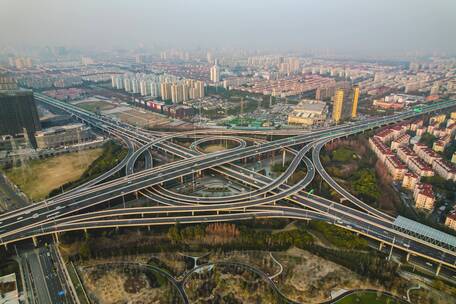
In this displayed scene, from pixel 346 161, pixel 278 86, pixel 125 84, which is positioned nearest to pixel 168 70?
pixel 125 84

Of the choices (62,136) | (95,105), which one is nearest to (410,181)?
(62,136)

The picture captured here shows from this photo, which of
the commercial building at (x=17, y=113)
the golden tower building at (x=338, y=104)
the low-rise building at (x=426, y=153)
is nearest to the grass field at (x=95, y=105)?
the commercial building at (x=17, y=113)

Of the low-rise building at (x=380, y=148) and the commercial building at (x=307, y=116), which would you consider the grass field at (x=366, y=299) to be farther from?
the commercial building at (x=307, y=116)

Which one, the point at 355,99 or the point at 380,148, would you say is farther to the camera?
the point at 355,99

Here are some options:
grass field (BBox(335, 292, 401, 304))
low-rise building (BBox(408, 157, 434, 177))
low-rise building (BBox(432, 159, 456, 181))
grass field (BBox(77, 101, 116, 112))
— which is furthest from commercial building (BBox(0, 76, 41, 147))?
low-rise building (BBox(432, 159, 456, 181))

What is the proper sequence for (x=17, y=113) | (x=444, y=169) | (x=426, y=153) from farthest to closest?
(x=17, y=113)
(x=426, y=153)
(x=444, y=169)

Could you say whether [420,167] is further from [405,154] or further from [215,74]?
[215,74]
